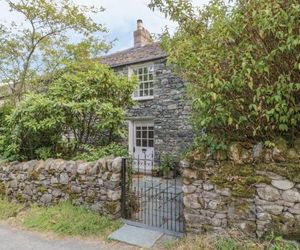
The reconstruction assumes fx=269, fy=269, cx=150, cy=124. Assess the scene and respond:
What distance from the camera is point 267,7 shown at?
3.35 m

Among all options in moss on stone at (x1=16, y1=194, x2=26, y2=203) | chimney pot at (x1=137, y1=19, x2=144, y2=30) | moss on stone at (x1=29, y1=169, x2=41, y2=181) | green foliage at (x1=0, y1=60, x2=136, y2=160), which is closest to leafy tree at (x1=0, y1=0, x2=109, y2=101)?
chimney pot at (x1=137, y1=19, x2=144, y2=30)

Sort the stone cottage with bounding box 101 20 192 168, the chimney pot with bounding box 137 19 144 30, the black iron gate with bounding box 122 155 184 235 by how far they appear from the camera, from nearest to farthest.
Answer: the black iron gate with bounding box 122 155 184 235, the stone cottage with bounding box 101 20 192 168, the chimney pot with bounding box 137 19 144 30

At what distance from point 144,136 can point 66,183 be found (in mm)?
6069

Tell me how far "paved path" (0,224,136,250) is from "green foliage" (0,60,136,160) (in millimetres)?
2363

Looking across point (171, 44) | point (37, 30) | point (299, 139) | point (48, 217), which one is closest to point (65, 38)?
point (37, 30)

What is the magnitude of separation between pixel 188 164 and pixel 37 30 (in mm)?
9071

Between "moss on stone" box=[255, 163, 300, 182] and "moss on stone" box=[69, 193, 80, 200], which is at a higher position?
"moss on stone" box=[255, 163, 300, 182]

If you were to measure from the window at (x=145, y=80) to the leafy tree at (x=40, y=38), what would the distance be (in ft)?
6.85

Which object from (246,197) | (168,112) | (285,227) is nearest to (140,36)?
(168,112)

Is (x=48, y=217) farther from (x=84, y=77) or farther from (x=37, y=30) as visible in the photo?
(x=37, y=30)

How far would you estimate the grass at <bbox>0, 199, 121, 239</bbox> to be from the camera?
4773mm

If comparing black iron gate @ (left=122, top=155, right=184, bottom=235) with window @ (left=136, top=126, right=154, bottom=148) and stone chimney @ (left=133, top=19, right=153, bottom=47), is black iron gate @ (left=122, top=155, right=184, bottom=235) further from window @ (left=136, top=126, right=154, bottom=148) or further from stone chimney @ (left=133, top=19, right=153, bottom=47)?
stone chimney @ (left=133, top=19, right=153, bottom=47)

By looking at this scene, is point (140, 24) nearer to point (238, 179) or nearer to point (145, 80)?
point (145, 80)

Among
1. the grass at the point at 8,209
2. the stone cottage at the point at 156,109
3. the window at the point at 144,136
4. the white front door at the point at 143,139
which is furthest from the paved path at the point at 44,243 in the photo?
the window at the point at 144,136
